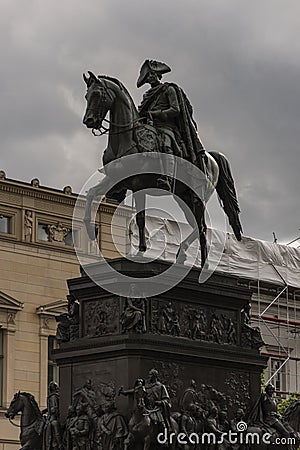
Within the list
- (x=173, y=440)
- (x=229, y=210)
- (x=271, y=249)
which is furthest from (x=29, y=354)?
(x=173, y=440)

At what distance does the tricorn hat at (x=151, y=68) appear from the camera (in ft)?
76.1

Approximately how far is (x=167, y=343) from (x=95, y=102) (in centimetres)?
405

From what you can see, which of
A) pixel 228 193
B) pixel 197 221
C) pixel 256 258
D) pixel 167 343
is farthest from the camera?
pixel 256 258

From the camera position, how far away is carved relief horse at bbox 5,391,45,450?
2173cm

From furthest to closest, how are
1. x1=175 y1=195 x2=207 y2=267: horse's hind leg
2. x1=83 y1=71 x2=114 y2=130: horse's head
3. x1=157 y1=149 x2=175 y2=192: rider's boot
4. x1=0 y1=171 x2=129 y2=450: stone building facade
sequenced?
x1=0 y1=171 x2=129 y2=450: stone building facade → x1=175 y1=195 x2=207 y2=267: horse's hind leg → x1=157 y1=149 x2=175 y2=192: rider's boot → x1=83 y1=71 x2=114 y2=130: horse's head

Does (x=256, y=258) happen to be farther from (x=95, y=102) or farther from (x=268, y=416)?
(x=95, y=102)

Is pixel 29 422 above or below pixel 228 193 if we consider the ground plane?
below

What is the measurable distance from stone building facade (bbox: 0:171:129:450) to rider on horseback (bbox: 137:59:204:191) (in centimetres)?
2288

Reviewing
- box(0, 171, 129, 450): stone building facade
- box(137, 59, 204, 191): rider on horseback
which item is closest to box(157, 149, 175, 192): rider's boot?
box(137, 59, 204, 191): rider on horseback

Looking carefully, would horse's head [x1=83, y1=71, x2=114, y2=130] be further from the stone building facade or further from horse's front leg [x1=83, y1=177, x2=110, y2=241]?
the stone building facade

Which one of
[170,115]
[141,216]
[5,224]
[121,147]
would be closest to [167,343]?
[141,216]

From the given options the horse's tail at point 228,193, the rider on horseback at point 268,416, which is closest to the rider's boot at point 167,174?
the horse's tail at point 228,193

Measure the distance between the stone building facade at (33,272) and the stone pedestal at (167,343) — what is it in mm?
23744

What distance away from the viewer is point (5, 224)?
158 feet
